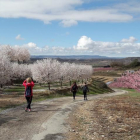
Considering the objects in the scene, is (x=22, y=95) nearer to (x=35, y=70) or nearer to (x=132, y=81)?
(x=35, y=70)

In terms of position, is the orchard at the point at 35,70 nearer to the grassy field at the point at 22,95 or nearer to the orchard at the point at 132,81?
the grassy field at the point at 22,95

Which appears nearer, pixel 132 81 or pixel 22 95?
pixel 22 95

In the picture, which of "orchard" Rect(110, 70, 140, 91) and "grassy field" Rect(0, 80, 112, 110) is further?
"orchard" Rect(110, 70, 140, 91)

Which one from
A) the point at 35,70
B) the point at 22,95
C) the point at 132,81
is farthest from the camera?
the point at 35,70

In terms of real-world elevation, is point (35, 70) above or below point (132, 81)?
above

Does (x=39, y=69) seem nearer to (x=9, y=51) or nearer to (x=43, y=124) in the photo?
(x=43, y=124)

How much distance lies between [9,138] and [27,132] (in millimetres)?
1072

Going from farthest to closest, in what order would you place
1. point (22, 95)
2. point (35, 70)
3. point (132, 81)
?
1. point (35, 70)
2. point (132, 81)
3. point (22, 95)

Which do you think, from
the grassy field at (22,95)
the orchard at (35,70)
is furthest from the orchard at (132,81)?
the orchard at (35,70)

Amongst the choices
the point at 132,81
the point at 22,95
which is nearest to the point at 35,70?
the point at 22,95

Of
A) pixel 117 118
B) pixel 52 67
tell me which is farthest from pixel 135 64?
pixel 117 118

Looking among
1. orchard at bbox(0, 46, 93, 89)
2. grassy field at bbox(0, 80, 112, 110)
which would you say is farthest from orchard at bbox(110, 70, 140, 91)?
orchard at bbox(0, 46, 93, 89)

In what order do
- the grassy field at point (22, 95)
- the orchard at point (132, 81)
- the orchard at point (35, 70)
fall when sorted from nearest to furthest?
1. the grassy field at point (22, 95)
2. the orchard at point (132, 81)
3. the orchard at point (35, 70)

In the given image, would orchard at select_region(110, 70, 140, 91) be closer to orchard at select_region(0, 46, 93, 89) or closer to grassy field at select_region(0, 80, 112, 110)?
grassy field at select_region(0, 80, 112, 110)
